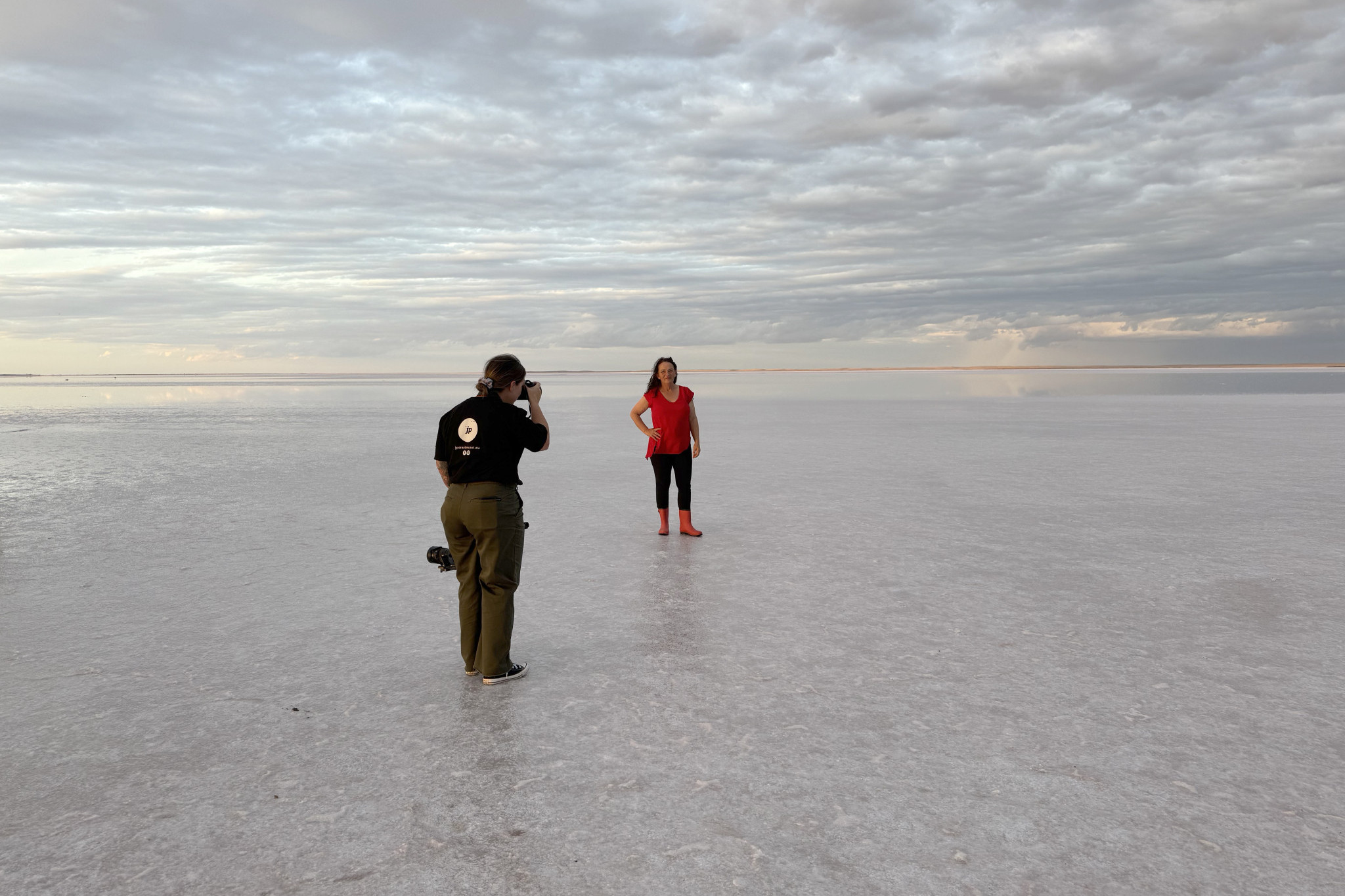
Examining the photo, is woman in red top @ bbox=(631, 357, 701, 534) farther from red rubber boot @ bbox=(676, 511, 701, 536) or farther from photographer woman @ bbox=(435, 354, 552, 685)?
photographer woman @ bbox=(435, 354, 552, 685)

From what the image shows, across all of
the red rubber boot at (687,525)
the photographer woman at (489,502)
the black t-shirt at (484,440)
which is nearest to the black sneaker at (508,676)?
the photographer woman at (489,502)

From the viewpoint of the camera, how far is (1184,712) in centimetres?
447

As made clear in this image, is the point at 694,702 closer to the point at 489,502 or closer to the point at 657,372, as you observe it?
the point at 489,502

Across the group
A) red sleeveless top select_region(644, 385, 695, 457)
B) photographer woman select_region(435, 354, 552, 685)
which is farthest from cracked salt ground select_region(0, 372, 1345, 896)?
red sleeveless top select_region(644, 385, 695, 457)

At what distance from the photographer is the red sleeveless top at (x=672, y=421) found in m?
9.43

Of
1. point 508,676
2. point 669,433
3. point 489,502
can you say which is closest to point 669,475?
point 669,433

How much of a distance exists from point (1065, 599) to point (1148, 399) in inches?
1426

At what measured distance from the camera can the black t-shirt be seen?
15.7 ft

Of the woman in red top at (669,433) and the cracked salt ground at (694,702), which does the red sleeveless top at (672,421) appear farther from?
the cracked salt ground at (694,702)

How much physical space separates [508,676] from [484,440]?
1313 mm

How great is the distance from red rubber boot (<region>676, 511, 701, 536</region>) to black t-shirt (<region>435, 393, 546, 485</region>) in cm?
444

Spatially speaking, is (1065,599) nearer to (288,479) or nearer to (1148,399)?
(288,479)

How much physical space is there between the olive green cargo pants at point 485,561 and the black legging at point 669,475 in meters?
4.32

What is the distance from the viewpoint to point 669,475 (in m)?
9.43
